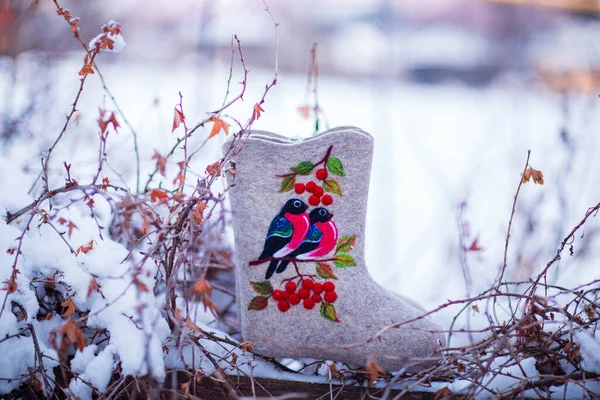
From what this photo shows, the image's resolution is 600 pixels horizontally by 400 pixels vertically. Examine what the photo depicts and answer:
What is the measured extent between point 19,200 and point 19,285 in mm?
308

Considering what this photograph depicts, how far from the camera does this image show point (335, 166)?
1.27 meters

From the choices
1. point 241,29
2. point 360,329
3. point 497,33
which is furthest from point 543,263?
point 497,33

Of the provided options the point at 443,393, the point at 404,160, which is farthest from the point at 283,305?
the point at 404,160

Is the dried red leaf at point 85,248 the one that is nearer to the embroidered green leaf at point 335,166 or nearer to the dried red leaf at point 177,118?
the dried red leaf at point 177,118

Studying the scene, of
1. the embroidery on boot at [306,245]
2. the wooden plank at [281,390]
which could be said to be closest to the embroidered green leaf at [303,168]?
the embroidery on boot at [306,245]

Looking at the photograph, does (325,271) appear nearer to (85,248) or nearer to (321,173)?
(321,173)

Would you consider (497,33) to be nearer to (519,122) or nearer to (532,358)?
(519,122)

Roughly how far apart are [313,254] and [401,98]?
4.33m

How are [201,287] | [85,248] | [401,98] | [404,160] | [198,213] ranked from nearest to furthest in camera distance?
1. [201,287]
2. [198,213]
3. [85,248]
4. [404,160]
5. [401,98]

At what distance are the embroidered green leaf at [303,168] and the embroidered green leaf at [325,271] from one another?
23 cm

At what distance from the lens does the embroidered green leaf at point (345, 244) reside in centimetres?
130

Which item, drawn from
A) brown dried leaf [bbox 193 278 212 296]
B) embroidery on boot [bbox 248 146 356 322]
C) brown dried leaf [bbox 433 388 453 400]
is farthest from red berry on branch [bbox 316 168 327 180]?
brown dried leaf [bbox 433 388 453 400]

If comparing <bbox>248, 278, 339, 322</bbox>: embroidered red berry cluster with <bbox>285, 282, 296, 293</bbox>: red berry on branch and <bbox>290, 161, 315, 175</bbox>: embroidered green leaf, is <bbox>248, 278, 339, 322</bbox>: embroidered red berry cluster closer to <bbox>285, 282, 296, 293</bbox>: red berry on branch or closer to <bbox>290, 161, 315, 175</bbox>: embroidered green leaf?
<bbox>285, 282, 296, 293</bbox>: red berry on branch

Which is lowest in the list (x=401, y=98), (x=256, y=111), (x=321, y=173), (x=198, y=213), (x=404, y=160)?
(x=198, y=213)
